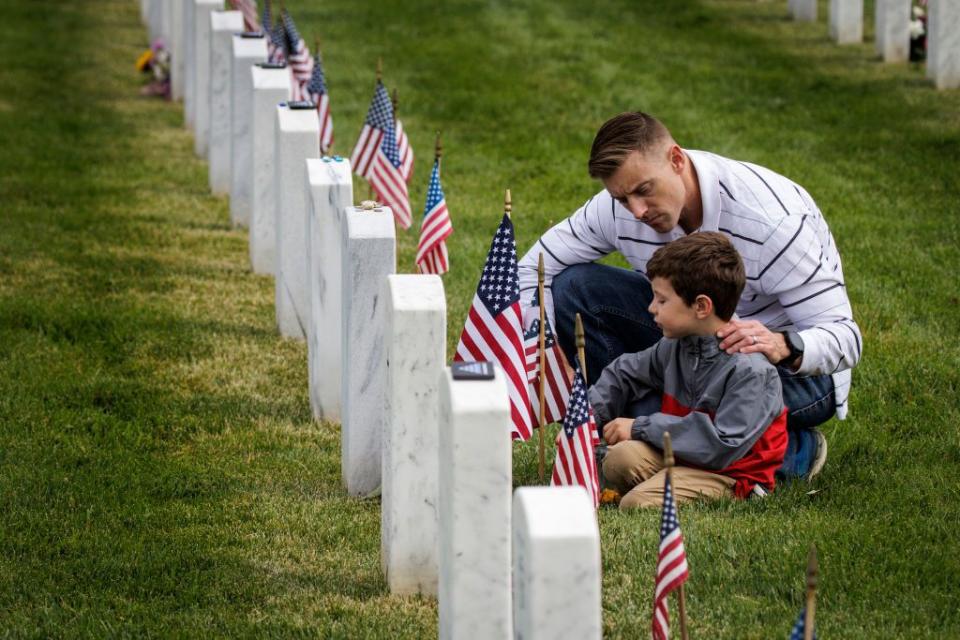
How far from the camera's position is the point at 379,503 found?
5.57 m

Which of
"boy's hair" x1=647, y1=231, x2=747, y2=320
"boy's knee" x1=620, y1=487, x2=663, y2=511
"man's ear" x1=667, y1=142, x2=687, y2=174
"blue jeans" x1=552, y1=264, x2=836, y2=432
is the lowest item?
"boy's knee" x1=620, y1=487, x2=663, y2=511

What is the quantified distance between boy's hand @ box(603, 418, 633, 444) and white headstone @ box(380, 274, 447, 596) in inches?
40.8

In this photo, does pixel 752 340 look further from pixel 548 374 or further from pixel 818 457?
pixel 548 374

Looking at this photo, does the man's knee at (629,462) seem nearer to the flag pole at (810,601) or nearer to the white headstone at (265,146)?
the flag pole at (810,601)

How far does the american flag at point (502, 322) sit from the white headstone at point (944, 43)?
782 centimetres

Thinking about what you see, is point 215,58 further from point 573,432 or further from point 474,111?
point 573,432

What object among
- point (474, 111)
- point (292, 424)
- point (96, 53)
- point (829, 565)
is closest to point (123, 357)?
point (292, 424)

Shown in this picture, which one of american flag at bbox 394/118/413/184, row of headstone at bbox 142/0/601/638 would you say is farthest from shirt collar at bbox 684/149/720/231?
american flag at bbox 394/118/413/184

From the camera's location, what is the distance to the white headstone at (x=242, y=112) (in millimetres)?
9523

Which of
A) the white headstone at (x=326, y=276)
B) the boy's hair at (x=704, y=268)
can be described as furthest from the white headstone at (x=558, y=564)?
the white headstone at (x=326, y=276)

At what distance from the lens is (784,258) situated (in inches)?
215

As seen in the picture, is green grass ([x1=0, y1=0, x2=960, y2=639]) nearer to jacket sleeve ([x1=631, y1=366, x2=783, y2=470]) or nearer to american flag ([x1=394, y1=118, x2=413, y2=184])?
jacket sleeve ([x1=631, y1=366, x2=783, y2=470])

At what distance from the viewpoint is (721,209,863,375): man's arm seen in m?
5.31

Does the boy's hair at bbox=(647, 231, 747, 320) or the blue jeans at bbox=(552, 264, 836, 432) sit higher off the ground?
the boy's hair at bbox=(647, 231, 747, 320)
